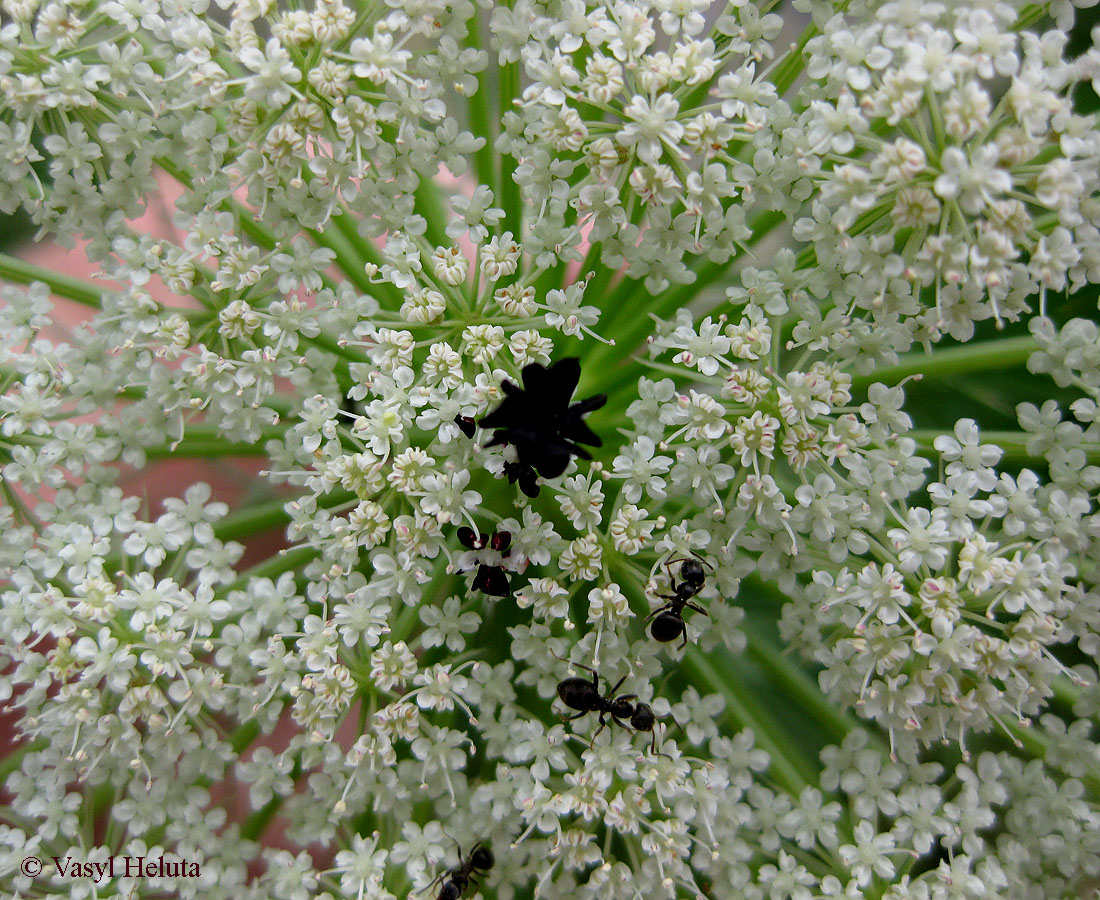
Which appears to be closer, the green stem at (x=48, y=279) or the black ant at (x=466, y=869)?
the black ant at (x=466, y=869)

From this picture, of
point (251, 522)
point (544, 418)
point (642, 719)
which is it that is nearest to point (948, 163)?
point (544, 418)

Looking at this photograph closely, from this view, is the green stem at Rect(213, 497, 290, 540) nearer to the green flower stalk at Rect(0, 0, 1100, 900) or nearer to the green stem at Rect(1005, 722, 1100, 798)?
the green flower stalk at Rect(0, 0, 1100, 900)

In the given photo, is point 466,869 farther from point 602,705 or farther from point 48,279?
point 48,279

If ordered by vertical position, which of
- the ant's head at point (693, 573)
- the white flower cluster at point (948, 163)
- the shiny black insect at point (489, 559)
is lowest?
the shiny black insect at point (489, 559)

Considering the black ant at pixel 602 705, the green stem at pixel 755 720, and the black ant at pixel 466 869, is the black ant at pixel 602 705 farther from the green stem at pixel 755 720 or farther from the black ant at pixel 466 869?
the black ant at pixel 466 869

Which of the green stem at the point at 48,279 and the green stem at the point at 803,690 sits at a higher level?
the green stem at the point at 803,690

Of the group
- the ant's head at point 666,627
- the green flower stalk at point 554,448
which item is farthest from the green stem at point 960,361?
the ant's head at point 666,627
